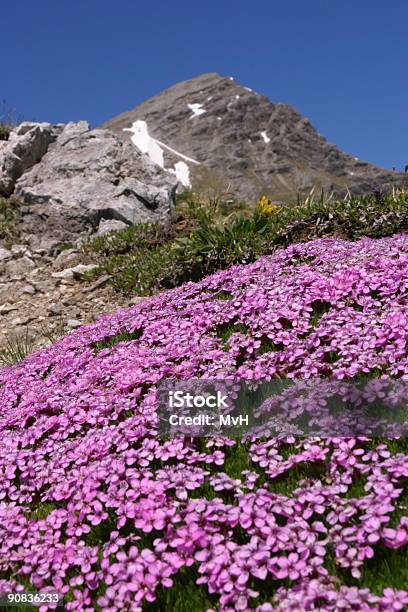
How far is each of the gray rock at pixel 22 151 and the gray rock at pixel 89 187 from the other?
0.39m

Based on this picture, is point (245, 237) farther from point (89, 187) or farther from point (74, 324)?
point (89, 187)

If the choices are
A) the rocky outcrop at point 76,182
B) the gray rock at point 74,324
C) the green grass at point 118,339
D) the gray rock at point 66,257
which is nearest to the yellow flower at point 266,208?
the rocky outcrop at point 76,182

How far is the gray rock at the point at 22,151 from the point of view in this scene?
2231 centimetres

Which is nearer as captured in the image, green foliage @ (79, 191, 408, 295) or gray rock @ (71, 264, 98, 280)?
green foliage @ (79, 191, 408, 295)

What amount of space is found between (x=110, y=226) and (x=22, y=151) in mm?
6744

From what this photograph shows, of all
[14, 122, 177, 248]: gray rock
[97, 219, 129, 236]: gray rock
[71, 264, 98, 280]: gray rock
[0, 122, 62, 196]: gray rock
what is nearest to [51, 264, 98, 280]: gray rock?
Result: [71, 264, 98, 280]: gray rock

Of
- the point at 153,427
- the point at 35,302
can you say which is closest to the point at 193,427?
the point at 153,427

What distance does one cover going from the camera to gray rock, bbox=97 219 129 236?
1842 centimetres

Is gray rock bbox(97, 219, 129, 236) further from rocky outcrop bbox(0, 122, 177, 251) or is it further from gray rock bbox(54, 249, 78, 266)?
gray rock bbox(54, 249, 78, 266)

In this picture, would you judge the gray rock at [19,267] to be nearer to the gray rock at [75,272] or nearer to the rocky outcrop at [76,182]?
the rocky outcrop at [76,182]

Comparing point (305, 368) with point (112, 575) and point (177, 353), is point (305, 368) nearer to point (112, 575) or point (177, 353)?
point (177, 353)

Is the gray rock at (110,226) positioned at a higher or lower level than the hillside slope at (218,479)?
higher

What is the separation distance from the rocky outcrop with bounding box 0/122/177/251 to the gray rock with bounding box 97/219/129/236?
256mm

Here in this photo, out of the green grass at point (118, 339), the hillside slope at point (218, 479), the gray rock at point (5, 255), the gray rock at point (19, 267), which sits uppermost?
the gray rock at point (5, 255)
